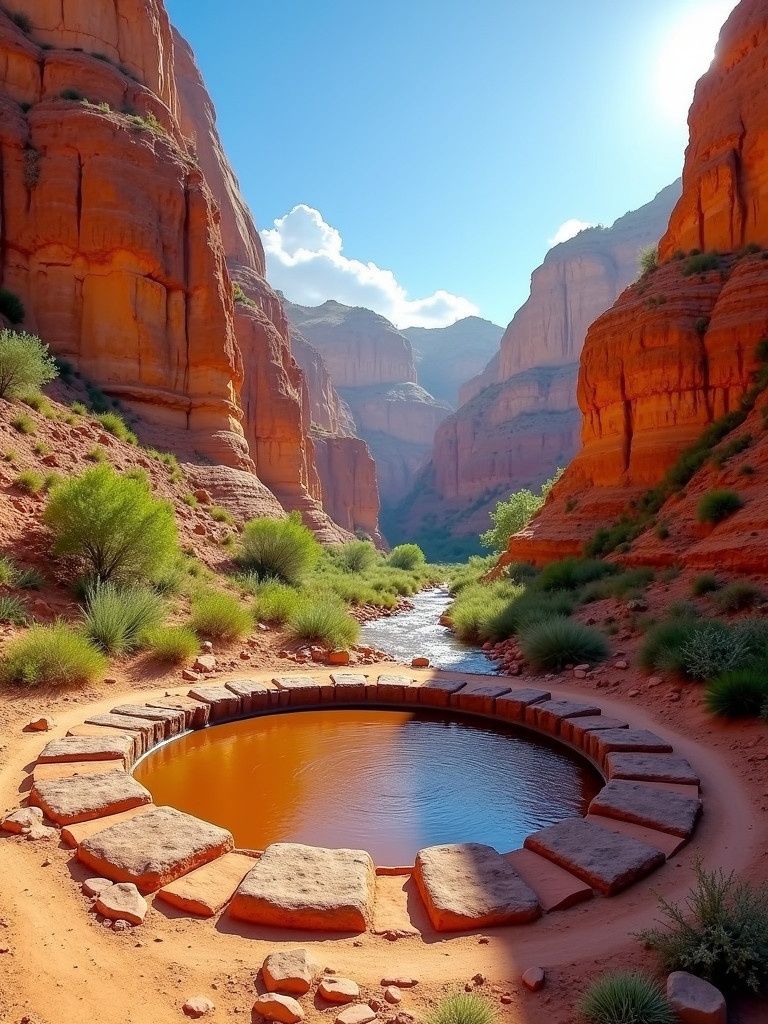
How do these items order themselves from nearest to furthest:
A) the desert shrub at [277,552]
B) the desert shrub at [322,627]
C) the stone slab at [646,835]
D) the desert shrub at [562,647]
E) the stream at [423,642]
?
the stone slab at [646,835]
the desert shrub at [562,647]
the desert shrub at [322,627]
the stream at [423,642]
the desert shrub at [277,552]

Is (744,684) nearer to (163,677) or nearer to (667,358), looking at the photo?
(163,677)

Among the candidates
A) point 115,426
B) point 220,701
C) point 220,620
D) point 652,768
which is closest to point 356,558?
point 115,426

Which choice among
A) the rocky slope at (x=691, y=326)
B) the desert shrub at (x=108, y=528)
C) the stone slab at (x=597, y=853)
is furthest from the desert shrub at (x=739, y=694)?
the rocky slope at (x=691, y=326)

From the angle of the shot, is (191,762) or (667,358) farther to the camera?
(667,358)

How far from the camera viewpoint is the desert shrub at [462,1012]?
8.55 ft

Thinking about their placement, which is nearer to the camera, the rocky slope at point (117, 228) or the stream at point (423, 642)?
the stream at point (423, 642)

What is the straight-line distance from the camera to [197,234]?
82.4 ft

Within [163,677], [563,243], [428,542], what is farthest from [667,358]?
[563,243]

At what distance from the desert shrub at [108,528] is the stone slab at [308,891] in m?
8.52

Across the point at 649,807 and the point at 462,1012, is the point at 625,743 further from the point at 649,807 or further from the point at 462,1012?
the point at 462,1012

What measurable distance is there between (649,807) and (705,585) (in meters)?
7.28

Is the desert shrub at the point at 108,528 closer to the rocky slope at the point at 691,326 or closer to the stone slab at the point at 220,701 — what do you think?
the stone slab at the point at 220,701

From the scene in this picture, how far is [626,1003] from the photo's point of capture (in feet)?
8.36

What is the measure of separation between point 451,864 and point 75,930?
6.98ft
